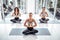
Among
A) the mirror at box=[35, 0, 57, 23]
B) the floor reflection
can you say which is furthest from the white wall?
the floor reflection

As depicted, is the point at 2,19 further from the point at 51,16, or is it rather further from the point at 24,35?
the point at 51,16

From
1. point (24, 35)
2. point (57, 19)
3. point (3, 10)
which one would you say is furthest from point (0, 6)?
point (57, 19)

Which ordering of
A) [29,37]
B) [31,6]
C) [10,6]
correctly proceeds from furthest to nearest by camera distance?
1. [31,6]
2. [10,6]
3. [29,37]

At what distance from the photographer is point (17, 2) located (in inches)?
228

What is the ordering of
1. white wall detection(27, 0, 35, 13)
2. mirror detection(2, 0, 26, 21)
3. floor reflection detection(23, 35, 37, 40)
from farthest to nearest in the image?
white wall detection(27, 0, 35, 13), mirror detection(2, 0, 26, 21), floor reflection detection(23, 35, 37, 40)

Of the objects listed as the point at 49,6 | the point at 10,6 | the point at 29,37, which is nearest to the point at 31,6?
the point at 49,6

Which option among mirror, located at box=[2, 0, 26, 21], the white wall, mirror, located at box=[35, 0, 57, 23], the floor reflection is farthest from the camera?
the white wall

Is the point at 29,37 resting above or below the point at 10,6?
below

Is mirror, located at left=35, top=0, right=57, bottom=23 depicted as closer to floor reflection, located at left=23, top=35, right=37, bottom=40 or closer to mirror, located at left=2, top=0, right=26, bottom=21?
mirror, located at left=2, top=0, right=26, bottom=21

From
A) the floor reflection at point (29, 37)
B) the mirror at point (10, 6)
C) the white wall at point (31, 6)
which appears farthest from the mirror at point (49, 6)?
the floor reflection at point (29, 37)

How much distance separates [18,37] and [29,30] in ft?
1.39

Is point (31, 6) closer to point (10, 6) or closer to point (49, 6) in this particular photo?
point (49, 6)

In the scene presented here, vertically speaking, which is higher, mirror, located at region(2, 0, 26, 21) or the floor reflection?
mirror, located at region(2, 0, 26, 21)

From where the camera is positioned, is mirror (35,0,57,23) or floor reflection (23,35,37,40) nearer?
floor reflection (23,35,37,40)
